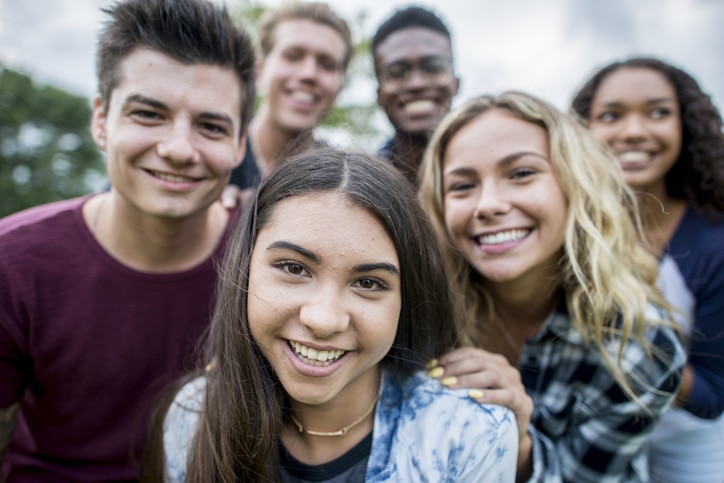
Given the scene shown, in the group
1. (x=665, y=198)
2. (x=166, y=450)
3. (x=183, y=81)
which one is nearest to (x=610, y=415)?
(x=665, y=198)

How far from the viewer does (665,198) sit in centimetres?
307

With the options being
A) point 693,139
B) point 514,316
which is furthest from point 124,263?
point 693,139

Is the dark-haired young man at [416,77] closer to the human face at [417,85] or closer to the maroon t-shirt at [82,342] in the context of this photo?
the human face at [417,85]

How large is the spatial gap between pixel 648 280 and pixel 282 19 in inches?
140

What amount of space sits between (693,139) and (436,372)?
2.25 metres

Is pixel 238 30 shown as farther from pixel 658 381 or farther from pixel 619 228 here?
pixel 658 381

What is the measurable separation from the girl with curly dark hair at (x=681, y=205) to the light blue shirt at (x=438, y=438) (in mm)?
1220

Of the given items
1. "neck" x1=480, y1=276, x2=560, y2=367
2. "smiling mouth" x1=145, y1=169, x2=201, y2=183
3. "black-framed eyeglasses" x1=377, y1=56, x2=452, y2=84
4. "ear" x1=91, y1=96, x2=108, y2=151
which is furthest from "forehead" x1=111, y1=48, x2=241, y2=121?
"black-framed eyeglasses" x1=377, y1=56, x2=452, y2=84

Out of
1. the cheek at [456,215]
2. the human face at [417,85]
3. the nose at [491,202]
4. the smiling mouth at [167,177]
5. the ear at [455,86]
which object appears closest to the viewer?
the nose at [491,202]

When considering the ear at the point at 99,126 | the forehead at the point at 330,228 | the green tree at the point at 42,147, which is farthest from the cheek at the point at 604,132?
the green tree at the point at 42,147

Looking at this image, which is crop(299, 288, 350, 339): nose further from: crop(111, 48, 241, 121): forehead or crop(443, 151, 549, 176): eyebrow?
crop(111, 48, 241, 121): forehead

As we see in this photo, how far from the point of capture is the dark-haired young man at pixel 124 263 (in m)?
2.35

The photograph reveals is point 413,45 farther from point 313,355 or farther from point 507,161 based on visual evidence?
point 313,355

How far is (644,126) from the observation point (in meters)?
2.97
